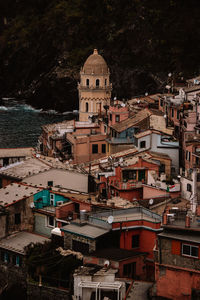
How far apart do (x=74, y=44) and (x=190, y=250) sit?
71.9 metres

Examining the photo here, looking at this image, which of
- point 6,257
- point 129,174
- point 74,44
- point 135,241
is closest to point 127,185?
point 129,174

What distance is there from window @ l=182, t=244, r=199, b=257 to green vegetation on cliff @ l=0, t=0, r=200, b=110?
2068 inches

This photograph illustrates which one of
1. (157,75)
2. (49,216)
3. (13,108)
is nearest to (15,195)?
(49,216)

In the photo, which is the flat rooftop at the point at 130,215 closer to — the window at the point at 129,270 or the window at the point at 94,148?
the window at the point at 129,270

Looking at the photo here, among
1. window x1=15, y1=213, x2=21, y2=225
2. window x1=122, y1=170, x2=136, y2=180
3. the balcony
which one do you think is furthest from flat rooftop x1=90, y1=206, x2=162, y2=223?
window x1=122, y1=170, x2=136, y2=180

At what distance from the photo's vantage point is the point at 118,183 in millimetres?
19062

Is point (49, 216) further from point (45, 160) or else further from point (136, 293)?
point (45, 160)

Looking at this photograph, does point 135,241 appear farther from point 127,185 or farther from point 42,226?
point 127,185

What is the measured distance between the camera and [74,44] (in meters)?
82.9

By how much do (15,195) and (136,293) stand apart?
17.5 ft

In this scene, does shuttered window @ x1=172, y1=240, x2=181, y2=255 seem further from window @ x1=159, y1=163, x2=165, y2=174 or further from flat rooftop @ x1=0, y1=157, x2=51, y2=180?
window @ x1=159, y1=163, x2=165, y2=174

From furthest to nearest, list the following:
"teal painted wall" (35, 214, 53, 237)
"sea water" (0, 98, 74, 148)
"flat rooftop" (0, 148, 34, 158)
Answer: "sea water" (0, 98, 74, 148) < "flat rooftop" (0, 148, 34, 158) < "teal painted wall" (35, 214, 53, 237)

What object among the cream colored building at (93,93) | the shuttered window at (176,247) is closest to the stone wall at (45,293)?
the shuttered window at (176,247)

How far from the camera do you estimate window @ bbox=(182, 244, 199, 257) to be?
12.2 m
